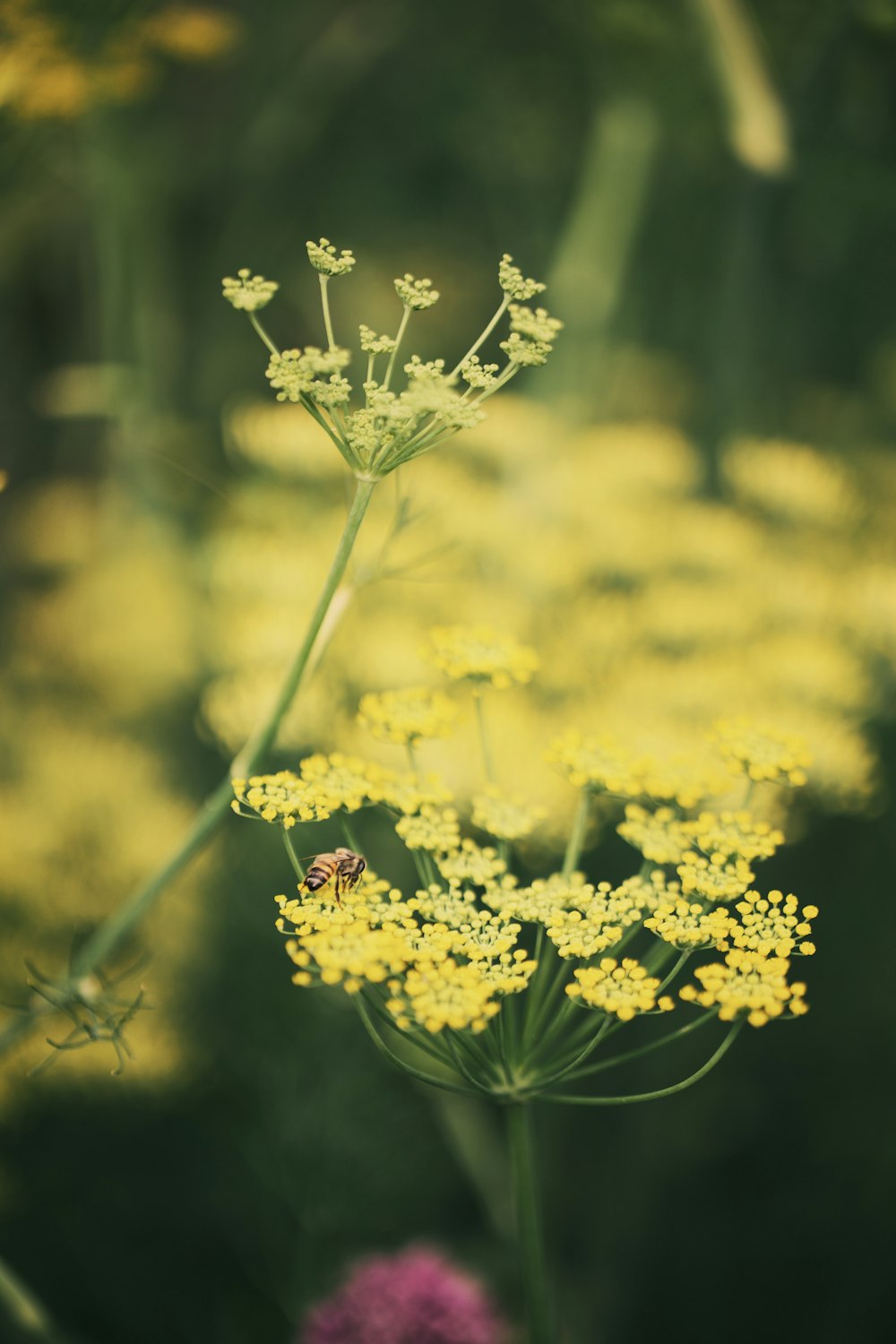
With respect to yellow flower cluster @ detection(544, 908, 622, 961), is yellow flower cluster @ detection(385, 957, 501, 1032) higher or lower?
lower

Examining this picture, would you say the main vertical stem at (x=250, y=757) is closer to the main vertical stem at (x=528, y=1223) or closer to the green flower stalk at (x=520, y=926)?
the green flower stalk at (x=520, y=926)

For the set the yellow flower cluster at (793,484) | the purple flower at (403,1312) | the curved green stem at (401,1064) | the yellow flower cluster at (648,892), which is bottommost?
the purple flower at (403,1312)

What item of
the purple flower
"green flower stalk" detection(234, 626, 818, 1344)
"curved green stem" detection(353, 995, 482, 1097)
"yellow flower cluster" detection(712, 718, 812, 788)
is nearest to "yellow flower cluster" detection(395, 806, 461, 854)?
"green flower stalk" detection(234, 626, 818, 1344)

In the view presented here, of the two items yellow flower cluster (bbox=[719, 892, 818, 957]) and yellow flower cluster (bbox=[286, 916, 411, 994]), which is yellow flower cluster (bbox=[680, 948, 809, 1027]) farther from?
yellow flower cluster (bbox=[286, 916, 411, 994])

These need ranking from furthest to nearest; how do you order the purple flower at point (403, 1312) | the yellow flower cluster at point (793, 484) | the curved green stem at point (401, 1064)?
the yellow flower cluster at point (793, 484)
the purple flower at point (403, 1312)
the curved green stem at point (401, 1064)

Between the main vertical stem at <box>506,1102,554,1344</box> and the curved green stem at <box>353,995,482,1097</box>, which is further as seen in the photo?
the main vertical stem at <box>506,1102,554,1344</box>

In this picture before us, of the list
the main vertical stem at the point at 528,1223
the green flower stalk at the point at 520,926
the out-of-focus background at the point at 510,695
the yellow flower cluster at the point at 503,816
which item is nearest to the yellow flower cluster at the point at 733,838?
the green flower stalk at the point at 520,926
